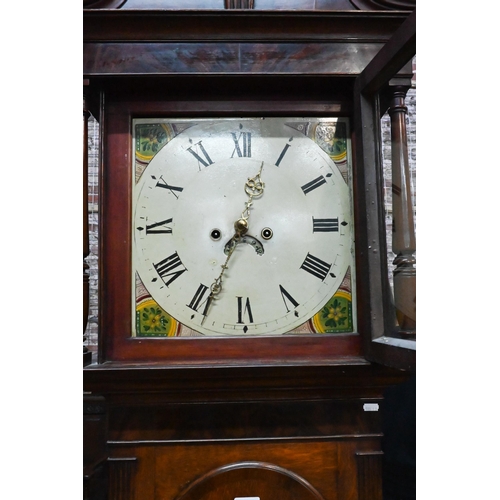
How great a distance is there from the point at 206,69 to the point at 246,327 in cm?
64

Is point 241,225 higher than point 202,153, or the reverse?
point 202,153

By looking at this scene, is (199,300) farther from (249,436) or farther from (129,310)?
(249,436)

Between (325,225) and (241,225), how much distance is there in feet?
0.71

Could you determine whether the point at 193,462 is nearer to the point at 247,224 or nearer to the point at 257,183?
the point at 247,224

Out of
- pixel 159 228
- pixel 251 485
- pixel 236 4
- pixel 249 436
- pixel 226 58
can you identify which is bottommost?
pixel 251 485

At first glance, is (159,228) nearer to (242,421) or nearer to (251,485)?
(242,421)

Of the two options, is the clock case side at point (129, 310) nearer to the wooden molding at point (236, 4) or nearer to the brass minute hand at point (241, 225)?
the brass minute hand at point (241, 225)

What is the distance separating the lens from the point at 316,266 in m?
1.30

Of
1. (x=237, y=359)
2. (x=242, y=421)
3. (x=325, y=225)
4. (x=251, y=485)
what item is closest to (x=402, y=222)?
(x=325, y=225)

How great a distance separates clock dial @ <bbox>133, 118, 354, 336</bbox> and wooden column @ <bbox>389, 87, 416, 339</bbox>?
0.16 meters

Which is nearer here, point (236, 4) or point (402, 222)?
point (402, 222)

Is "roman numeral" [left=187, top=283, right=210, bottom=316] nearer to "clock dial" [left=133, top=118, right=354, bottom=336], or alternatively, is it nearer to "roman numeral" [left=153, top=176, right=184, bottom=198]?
"clock dial" [left=133, top=118, right=354, bottom=336]

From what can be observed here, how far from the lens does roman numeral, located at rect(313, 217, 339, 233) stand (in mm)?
1308

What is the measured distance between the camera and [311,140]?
4.37 ft
